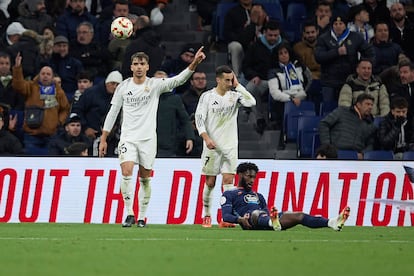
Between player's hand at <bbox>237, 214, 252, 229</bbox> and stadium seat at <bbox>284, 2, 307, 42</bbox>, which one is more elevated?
stadium seat at <bbox>284, 2, 307, 42</bbox>

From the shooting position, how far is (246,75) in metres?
26.3

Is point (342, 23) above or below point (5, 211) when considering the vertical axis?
above

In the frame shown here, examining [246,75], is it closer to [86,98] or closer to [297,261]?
[86,98]

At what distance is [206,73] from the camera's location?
27344 millimetres

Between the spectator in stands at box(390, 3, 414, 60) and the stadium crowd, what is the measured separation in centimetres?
2

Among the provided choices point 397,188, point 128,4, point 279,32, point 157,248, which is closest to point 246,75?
point 279,32

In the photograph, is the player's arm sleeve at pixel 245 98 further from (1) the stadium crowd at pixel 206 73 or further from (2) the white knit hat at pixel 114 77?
(2) the white knit hat at pixel 114 77

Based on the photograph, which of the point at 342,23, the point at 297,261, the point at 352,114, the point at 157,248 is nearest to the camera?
the point at 297,261

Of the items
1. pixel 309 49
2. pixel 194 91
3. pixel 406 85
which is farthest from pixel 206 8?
pixel 406 85

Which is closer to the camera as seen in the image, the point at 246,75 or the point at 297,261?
the point at 297,261

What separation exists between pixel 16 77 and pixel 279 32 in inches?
204

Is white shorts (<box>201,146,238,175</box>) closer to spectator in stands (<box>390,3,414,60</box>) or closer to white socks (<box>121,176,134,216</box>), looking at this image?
white socks (<box>121,176,134,216</box>)

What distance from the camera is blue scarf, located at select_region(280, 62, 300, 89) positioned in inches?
1013

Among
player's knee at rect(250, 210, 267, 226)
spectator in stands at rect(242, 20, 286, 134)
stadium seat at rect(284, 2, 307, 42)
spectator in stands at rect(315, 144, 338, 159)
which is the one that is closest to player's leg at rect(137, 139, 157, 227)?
player's knee at rect(250, 210, 267, 226)
